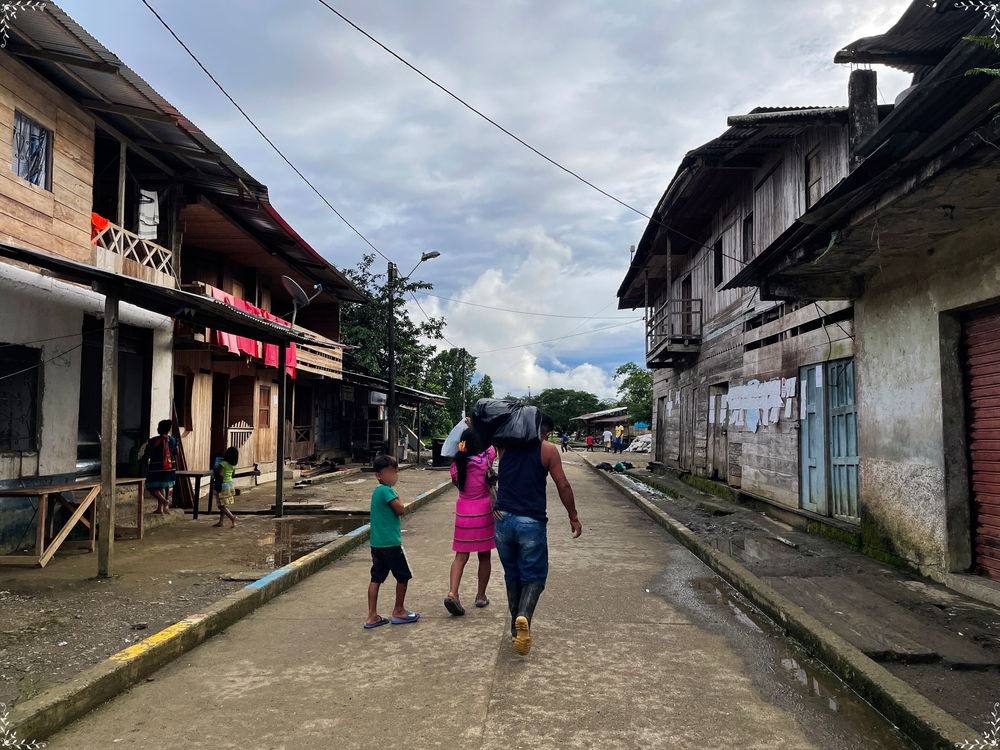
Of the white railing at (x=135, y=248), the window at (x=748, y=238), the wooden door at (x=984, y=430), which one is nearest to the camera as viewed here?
the wooden door at (x=984, y=430)

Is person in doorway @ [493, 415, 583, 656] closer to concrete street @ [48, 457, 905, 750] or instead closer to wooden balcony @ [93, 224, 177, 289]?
concrete street @ [48, 457, 905, 750]

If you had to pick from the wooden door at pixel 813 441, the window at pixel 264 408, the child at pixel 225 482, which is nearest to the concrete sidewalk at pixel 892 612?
the wooden door at pixel 813 441

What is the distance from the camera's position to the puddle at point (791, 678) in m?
3.26

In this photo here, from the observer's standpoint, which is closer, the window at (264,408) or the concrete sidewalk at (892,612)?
the concrete sidewalk at (892,612)

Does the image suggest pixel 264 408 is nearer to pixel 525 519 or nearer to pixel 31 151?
pixel 31 151

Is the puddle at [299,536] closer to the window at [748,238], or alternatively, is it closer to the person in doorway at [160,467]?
the person in doorway at [160,467]

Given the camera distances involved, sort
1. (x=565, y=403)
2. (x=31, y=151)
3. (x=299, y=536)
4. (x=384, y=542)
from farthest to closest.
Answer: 1. (x=565, y=403)
2. (x=299, y=536)
3. (x=31, y=151)
4. (x=384, y=542)

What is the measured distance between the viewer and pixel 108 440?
19.7 ft

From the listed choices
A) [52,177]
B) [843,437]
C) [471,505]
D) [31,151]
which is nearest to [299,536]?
[471,505]

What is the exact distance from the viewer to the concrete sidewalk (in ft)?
12.4

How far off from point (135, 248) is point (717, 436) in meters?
12.0

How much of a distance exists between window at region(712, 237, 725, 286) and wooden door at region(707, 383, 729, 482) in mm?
2484

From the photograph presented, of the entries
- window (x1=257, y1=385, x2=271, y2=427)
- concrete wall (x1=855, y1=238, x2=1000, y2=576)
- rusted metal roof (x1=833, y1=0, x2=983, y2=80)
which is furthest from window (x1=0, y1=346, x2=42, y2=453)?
rusted metal roof (x1=833, y1=0, x2=983, y2=80)

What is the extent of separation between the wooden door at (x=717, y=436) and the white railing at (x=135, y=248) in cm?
1120
